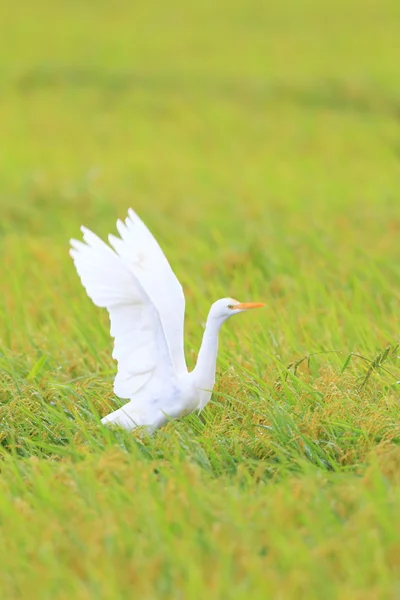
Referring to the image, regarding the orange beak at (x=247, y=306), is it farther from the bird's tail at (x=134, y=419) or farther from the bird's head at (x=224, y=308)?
the bird's tail at (x=134, y=419)

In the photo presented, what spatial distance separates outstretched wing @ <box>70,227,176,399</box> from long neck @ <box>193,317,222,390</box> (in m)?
0.10

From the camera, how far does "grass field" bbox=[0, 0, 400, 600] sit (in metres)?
2.63

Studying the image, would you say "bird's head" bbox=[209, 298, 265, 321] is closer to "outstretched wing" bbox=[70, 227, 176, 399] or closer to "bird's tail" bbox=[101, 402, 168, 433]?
"outstretched wing" bbox=[70, 227, 176, 399]

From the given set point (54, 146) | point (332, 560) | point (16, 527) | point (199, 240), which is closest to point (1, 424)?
point (16, 527)

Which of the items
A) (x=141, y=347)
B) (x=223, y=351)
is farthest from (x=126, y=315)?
(x=223, y=351)

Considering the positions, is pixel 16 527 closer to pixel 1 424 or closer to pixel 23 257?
pixel 1 424

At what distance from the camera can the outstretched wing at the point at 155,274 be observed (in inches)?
146

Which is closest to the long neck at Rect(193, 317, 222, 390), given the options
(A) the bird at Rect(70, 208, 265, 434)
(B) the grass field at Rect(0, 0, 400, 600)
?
(A) the bird at Rect(70, 208, 265, 434)

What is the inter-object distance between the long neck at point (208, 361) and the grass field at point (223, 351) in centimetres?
15

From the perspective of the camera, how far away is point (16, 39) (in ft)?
59.4

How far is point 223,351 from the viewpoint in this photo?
14.1 ft

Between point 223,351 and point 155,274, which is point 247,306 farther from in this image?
point 223,351

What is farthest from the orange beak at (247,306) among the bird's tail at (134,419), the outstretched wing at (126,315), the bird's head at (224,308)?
the bird's tail at (134,419)

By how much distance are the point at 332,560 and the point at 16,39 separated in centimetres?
1661
